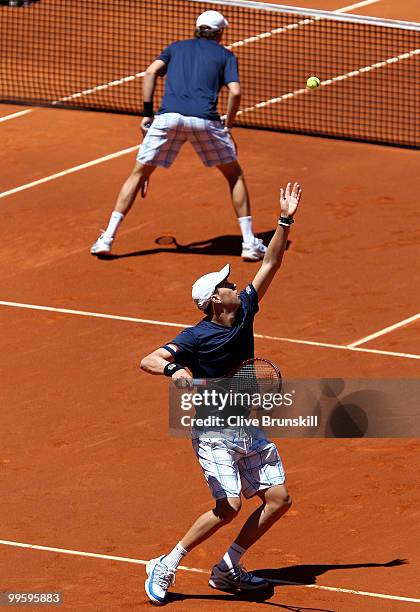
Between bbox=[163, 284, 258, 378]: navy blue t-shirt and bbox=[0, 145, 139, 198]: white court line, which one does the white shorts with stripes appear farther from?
bbox=[0, 145, 139, 198]: white court line

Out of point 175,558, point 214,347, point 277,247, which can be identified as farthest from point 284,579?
point 277,247

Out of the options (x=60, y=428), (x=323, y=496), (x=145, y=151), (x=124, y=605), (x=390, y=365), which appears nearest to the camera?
(x=124, y=605)

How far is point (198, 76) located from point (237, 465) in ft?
22.7

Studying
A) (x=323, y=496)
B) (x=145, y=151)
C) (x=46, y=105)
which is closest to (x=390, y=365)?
(x=323, y=496)

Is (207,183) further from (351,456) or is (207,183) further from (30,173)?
(351,456)

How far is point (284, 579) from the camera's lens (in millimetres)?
11172

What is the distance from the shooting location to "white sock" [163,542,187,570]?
10844 mm

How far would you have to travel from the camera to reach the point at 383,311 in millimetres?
16016

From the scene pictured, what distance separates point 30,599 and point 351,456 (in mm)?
3259

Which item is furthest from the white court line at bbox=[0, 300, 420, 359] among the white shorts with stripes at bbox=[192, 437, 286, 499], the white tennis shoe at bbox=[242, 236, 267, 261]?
the white shorts with stripes at bbox=[192, 437, 286, 499]

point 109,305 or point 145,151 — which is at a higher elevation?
point 145,151

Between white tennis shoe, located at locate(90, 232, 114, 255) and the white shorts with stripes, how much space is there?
265 inches

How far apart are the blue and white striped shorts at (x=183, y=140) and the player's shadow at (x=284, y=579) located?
658 centimetres

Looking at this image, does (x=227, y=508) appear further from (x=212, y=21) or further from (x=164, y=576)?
(x=212, y=21)
